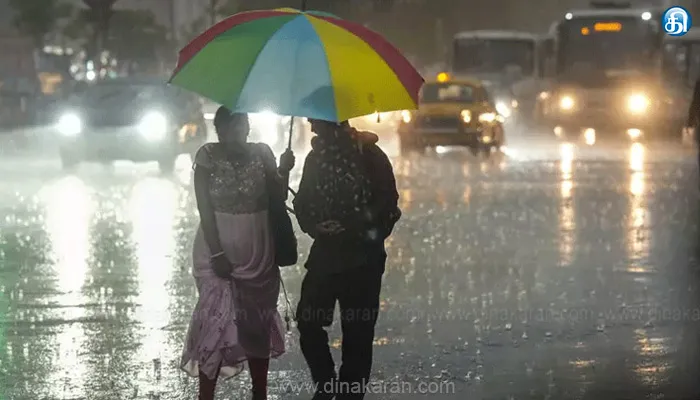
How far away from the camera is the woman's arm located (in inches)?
263

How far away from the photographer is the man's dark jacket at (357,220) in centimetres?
653

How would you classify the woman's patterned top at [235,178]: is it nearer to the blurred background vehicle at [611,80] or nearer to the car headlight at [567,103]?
the blurred background vehicle at [611,80]

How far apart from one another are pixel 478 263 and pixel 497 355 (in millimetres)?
4001

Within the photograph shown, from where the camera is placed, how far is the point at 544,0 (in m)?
69.9

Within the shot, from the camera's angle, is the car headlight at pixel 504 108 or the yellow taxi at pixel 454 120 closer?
the yellow taxi at pixel 454 120

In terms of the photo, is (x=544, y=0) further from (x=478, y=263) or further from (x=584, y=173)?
(x=478, y=263)

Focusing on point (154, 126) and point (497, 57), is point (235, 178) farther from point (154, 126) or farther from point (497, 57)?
point (497, 57)

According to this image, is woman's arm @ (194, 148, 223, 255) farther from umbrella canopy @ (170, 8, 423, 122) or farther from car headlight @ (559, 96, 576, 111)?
car headlight @ (559, 96, 576, 111)

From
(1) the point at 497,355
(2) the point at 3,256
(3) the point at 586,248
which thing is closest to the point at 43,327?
(1) the point at 497,355

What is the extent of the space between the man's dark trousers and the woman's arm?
458 mm

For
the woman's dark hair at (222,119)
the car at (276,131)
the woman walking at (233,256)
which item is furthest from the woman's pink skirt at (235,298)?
the car at (276,131)

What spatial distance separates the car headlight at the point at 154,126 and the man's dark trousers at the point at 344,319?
1690 cm
